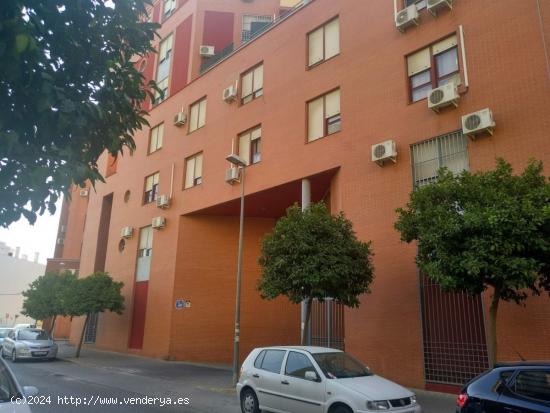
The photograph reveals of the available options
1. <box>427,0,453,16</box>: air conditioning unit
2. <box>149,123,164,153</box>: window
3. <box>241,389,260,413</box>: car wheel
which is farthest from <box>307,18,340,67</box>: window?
<box>241,389,260,413</box>: car wheel

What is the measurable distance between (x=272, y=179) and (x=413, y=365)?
8710mm

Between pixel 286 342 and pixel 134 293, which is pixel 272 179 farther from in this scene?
pixel 134 293

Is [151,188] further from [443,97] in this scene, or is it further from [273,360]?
[273,360]

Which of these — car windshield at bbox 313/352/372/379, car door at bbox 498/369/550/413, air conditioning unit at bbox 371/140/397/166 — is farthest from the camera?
air conditioning unit at bbox 371/140/397/166

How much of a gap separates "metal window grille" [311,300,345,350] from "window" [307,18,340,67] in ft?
29.9

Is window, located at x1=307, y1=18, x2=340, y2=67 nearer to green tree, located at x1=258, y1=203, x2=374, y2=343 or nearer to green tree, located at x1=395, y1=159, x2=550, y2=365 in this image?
green tree, located at x1=258, y1=203, x2=374, y2=343

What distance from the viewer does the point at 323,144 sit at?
54.6 ft

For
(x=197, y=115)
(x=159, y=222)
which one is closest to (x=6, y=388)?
(x=159, y=222)

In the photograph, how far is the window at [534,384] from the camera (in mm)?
5410

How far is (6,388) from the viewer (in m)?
5.22

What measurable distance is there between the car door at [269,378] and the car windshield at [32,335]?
54.6 feet

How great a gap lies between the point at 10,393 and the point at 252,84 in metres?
17.7

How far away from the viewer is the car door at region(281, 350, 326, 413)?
26.9ft

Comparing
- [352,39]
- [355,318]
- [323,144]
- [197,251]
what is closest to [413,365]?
[355,318]
